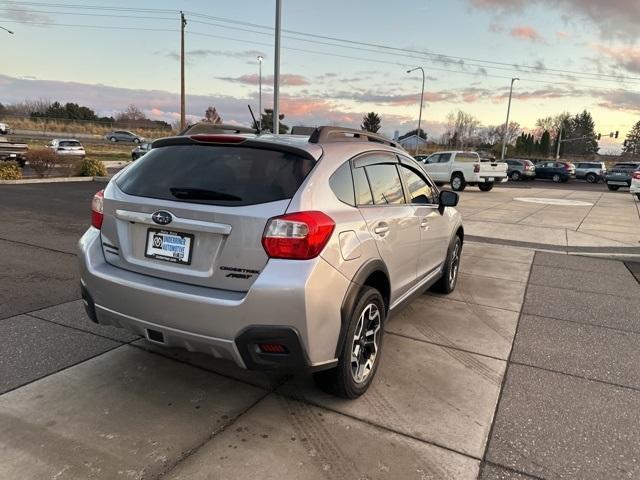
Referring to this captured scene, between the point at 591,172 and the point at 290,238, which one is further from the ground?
the point at 290,238

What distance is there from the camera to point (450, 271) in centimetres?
557

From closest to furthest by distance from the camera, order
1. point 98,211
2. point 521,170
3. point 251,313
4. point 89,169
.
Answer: point 251,313 → point 98,211 → point 89,169 → point 521,170

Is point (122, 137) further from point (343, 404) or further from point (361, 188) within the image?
point (343, 404)

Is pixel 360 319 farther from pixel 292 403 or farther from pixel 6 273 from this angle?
pixel 6 273

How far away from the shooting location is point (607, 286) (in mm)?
6457

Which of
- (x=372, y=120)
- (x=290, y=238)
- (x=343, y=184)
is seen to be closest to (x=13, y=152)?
(x=343, y=184)

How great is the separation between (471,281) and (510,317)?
4.71 feet

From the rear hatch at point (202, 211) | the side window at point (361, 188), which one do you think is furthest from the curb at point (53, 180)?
the side window at point (361, 188)

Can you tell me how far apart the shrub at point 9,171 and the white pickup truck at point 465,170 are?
16.9 metres

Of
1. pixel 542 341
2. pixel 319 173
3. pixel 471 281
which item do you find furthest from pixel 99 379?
pixel 471 281

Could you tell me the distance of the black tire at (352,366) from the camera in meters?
3.03

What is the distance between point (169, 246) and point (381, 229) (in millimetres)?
1424

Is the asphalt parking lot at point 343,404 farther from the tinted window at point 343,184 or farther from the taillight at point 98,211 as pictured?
the tinted window at point 343,184

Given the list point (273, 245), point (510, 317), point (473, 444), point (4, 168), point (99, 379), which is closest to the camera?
point (273, 245)
